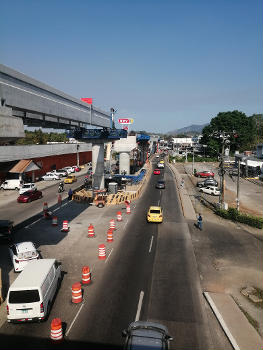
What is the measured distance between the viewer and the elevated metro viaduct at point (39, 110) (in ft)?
47.8

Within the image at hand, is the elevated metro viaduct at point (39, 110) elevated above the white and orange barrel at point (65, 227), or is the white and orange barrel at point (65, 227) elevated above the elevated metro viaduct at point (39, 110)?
the elevated metro viaduct at point (39, 110)

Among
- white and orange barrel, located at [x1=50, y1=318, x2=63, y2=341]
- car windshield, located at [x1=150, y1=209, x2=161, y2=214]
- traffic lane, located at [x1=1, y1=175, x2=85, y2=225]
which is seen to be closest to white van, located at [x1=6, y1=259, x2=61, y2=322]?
white and orange barrel, located at [x1=50, y1=318, x2=63, y2=341]

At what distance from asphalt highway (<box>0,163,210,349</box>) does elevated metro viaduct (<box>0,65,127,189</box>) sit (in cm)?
865

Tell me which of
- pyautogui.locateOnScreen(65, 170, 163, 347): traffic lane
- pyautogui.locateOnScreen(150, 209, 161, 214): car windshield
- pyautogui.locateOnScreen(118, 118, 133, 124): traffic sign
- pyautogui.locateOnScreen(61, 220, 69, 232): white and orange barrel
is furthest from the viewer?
pyautogui.locateOnScreen(118, 118, 133, 124): traffic sign

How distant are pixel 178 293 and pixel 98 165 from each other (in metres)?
30.4

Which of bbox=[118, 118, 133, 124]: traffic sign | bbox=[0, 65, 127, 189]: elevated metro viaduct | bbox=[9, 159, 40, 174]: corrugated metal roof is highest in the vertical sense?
bbox=[118, 118, 133, 124]: traffic sign

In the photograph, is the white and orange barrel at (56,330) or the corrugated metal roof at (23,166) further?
the corrugated metal roof at (23,166)

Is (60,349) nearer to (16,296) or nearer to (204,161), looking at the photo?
(16,296)

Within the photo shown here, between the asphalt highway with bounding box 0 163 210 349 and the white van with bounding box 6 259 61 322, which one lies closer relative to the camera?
the asphalt highway with bounding box 0 163 210 349

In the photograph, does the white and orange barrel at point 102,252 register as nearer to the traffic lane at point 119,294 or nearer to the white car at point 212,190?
the traffic lane at point 119,294

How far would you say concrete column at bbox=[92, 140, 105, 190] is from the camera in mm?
43688

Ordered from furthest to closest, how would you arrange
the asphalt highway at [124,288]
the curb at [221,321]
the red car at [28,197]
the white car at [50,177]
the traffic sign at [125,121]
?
the traffic sign at [125,121] < the white car at [50,177] < the red car at [28,197] < the asphalt highway at [124,288] < the curb at [221,321]

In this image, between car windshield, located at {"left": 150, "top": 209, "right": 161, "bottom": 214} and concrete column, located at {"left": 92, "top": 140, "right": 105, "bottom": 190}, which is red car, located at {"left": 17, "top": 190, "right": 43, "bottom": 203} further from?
car windshield, located at {"left": 150, "top": 209, "right": 161, "bottom": 214}

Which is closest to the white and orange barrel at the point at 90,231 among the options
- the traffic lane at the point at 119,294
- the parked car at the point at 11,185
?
the traffic lane at the point at 119,294
